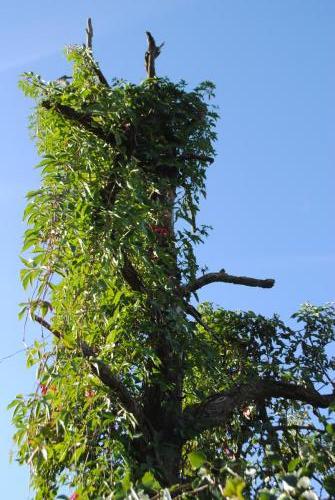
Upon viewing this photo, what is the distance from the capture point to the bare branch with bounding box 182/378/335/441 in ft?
13.3

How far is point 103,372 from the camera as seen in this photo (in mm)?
3270

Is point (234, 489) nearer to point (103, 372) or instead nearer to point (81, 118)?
point (103, 372)

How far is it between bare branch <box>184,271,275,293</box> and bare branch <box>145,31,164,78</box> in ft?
6.31

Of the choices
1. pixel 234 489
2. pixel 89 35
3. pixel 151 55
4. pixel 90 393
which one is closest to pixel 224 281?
pixel 90 393

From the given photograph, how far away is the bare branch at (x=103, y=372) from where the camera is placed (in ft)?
10.4

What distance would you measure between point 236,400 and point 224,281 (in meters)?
1.10

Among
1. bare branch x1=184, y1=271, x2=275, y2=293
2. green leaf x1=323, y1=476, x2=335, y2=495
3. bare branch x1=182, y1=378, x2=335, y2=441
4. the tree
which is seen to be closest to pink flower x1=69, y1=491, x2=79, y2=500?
the tree

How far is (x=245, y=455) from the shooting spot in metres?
4.81

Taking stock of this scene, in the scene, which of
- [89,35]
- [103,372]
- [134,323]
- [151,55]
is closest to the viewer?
[103,372]

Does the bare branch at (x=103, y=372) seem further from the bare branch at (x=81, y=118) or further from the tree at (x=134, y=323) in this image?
the bare branch at (x=81, y=118)

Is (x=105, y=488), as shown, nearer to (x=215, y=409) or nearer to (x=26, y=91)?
(x=215, y=409)

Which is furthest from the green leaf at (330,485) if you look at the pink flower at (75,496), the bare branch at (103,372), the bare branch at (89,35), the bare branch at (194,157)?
the bare branch at (89,35)

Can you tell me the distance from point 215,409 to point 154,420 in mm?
472

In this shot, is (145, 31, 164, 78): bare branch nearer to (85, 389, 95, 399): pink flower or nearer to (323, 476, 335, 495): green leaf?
(85, 389, 95, 399): pink flower
